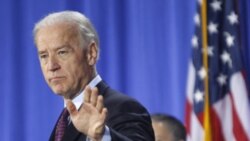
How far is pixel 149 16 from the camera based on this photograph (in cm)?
343

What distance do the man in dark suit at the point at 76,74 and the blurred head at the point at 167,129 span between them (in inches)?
37.2

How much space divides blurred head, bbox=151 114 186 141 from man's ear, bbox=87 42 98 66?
3.12ft

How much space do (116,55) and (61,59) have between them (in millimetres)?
1849

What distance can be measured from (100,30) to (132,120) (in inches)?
81.8

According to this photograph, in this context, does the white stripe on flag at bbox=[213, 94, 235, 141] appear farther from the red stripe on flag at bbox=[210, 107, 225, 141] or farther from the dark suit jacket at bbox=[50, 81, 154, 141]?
the dark suit jacket at bbox=[50, 81, 154, 141]

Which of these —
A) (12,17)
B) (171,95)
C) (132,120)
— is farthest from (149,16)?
(132,120)

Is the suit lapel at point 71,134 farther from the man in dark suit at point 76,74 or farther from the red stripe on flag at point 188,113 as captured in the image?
the red stripe on flag at point 188,113

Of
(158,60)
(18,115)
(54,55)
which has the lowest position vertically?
(18,115)

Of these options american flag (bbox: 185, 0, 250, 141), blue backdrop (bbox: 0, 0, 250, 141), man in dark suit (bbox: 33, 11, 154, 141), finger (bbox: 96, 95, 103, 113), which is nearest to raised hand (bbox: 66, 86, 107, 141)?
finger (bbox: 96, 95, 103, 113)

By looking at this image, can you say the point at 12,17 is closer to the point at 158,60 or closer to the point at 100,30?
the point at 100,30

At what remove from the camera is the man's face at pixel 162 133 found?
2.59 meters

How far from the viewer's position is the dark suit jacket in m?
1.40

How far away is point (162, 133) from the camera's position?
103 inches

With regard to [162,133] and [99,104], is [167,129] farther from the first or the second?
[99,104]
